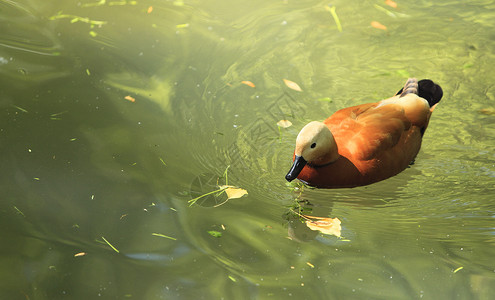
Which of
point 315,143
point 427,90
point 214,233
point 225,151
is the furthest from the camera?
point 427,90

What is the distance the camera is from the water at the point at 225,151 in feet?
10.5

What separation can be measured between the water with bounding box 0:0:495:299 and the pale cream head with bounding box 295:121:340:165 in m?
0.41

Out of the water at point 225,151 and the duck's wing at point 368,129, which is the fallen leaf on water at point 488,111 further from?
the duck's wing at point 368,129

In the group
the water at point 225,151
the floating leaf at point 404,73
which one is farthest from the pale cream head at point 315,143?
the floating leaf at point 404,73

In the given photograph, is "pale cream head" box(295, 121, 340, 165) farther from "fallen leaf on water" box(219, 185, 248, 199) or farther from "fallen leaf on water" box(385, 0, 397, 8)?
"fallen leaf on water" box(385, 0, 397, 8)

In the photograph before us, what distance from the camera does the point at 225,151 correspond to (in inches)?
168

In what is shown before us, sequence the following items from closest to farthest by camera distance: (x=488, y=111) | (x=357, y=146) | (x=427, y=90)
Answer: (x=357, y=146)
(x=427, y=90)
(x=488, y=111)

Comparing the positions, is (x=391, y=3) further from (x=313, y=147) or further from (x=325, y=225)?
(x=325, y=225)

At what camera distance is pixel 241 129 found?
15.0 feet

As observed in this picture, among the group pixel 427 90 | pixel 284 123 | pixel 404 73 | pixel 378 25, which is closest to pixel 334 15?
pixel 378 25

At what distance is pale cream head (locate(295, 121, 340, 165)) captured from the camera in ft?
11.9

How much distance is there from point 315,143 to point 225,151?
0.92m

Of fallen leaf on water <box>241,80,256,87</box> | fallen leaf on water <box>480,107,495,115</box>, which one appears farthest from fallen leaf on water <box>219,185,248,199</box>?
fallen leaf on water <box>480,107,495,115</box>

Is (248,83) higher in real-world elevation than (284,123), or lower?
higher
